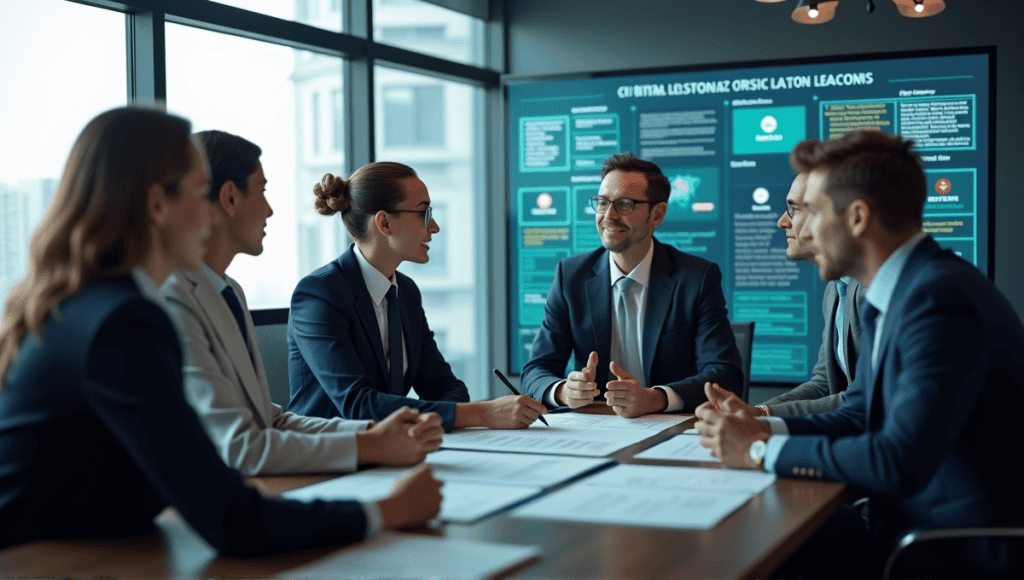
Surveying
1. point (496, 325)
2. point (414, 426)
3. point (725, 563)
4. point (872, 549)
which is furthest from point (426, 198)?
point (496, 325)

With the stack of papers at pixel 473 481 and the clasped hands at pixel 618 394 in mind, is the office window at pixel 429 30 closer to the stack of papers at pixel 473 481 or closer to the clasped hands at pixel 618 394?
the clasped hands at pixel 618 394

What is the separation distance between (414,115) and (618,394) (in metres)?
3.28

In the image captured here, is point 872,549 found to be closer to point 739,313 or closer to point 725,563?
point 725,563

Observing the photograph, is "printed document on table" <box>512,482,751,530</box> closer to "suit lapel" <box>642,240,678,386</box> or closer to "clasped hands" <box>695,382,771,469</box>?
"clasped hands" <box>695,382,771,469</box>

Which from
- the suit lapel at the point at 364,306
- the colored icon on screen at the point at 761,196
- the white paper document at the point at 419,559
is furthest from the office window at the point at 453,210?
the white paper document at the point at 419,559

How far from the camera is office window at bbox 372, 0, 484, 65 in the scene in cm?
503

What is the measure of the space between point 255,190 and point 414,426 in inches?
28.1

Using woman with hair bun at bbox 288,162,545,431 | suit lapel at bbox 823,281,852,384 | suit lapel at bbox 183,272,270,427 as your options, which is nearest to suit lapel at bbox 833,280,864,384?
suit lapel at bbox 823,281,852,384

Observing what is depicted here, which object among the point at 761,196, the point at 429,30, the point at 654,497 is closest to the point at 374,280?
the point at 654,497

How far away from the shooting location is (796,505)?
5.12ft

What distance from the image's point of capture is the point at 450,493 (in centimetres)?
162

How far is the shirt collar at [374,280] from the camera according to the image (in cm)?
282

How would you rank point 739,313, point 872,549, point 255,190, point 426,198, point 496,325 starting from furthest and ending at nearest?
point 496,325, point 739,313, point 426,198, point 255,190, point 872,549

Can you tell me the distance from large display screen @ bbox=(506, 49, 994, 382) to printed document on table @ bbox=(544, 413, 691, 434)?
2.47 m
